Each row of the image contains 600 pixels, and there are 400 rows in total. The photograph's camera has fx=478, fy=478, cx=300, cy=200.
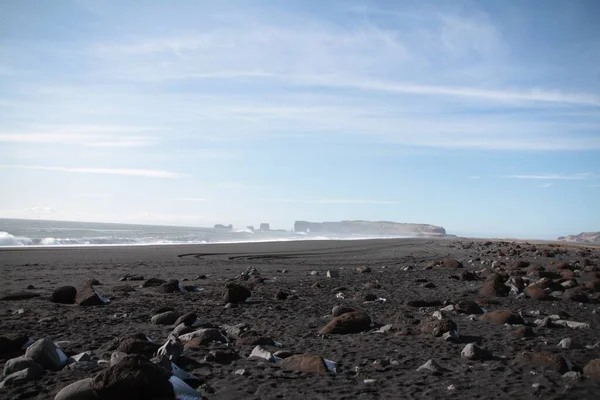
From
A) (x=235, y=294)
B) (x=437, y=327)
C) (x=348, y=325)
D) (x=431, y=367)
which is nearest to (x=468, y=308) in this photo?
(x=437, y=327)

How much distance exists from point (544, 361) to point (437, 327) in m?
1.48

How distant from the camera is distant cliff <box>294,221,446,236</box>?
15238cm

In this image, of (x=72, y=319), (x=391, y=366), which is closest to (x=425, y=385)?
(x=391, y=366)

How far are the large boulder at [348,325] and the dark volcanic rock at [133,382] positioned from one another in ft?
9.95

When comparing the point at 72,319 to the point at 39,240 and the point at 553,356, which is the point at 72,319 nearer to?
the point at 553,356

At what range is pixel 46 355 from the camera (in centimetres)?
452

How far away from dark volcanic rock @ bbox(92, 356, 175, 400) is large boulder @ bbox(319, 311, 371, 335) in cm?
303

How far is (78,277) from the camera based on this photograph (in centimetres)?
1288

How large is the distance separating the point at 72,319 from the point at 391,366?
4.87 m

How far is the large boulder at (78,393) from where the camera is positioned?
3619 millimetres

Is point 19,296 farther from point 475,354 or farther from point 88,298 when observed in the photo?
point 475,354

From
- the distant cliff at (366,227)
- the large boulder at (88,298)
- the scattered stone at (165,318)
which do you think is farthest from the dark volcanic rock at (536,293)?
the distant cliff at (366,227)

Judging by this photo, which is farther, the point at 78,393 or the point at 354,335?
the point at 354,335

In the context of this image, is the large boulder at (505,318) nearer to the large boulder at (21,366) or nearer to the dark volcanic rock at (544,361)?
the dark volcanic rock at (544,361)
